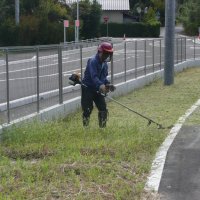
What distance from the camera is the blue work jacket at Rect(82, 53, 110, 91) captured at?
10225mm

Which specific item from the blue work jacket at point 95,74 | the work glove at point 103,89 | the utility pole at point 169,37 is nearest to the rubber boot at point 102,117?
the blue work jacket at point 95,74

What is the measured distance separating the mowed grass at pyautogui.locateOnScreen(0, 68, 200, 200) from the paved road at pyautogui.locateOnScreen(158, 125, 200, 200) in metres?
0.26

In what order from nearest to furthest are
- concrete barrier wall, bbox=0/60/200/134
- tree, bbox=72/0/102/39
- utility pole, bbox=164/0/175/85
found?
concrete barrier wall, bbox=0/60/200/134
utility pole, bbox=164/0/175/85
tree, bbox=72/0/102/39

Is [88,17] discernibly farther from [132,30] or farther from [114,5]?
[114,5]

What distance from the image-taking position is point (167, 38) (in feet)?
65.7

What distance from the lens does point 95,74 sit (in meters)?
10.2

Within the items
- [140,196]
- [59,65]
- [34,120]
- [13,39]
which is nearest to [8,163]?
[140,196]

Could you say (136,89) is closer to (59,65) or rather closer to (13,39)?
(59,65)

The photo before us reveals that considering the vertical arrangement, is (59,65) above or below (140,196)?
above

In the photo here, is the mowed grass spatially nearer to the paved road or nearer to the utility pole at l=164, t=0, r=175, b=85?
the paved road

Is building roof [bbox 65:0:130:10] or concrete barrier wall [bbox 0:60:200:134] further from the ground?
building roof [bbox 65:0:130:10]

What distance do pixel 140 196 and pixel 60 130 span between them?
3.50 m

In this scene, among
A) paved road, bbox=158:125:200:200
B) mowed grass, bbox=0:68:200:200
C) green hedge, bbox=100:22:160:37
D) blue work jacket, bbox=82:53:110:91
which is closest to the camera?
mowed grass, bbox=0:68:200:200

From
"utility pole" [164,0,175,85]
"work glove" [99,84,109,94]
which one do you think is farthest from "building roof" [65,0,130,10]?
"work glove" [99,84,109,94]
